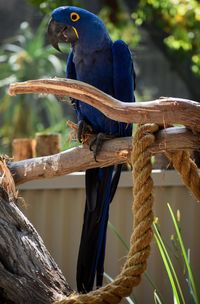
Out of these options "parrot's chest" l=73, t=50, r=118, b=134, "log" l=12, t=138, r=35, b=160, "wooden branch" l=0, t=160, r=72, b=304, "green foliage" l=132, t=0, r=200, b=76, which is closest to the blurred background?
"green foliage" l=132, t=0, r=200, b=76

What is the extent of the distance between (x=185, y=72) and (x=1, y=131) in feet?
8.13

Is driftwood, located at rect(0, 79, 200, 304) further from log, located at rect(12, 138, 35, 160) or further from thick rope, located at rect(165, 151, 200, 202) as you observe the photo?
log, located at rect(12, 138, 35, 160)

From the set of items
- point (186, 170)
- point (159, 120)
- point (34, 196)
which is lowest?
point (34, 196)

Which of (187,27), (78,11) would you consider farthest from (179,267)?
(187,27)

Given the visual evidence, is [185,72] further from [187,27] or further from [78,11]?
[78,11]

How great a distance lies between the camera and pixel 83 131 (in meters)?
2.26

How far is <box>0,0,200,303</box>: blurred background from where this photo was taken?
9.18 ft

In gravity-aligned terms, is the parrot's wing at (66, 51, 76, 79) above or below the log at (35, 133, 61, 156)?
above

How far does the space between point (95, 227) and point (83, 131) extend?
408mm

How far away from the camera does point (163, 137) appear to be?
1476 mm

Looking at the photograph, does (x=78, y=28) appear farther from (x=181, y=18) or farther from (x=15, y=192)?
(x=181, y=18)

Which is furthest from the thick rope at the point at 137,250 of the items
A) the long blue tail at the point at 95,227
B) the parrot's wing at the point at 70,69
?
the parrot's wing at the point at 70,69

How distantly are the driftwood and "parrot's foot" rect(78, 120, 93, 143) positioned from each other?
1.01 feet

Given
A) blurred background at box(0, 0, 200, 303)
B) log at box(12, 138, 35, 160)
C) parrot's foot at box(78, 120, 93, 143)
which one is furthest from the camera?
log at box(12, 138, 35, 160)
